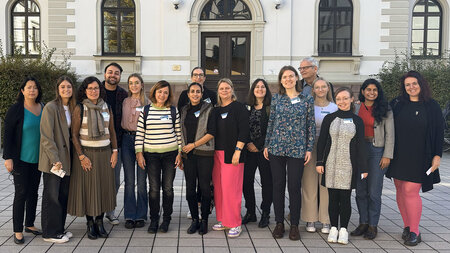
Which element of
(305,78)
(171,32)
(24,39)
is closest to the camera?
(305,78)

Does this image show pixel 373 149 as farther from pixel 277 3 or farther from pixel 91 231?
pixel 277 3

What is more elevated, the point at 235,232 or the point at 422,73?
the point at 422,73

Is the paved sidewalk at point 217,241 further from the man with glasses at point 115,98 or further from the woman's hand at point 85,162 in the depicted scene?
the woman's hand at point 85,162

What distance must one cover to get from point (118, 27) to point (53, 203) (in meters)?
10.7

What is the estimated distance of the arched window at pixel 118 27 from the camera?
13.8 m

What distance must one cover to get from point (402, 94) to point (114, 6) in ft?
38.0

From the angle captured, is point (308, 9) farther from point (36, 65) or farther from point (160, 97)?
point (160, 97)

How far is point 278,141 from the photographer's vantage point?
4.51 metres

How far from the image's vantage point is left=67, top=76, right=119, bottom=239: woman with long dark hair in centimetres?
435

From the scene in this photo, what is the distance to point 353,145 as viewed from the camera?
4383 mm

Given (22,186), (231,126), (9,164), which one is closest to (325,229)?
A: (231,126)

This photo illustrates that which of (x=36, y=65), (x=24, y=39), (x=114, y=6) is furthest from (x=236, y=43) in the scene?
(x=24, y=39)

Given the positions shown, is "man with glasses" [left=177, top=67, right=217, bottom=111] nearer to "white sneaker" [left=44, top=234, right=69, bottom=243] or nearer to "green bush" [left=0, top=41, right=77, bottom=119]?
"white sneaker" [left=44, top=234, right=69, bottom=243]

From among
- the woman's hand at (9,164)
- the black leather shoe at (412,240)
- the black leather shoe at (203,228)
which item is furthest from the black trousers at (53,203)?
the black leather shoe at (412,240)
